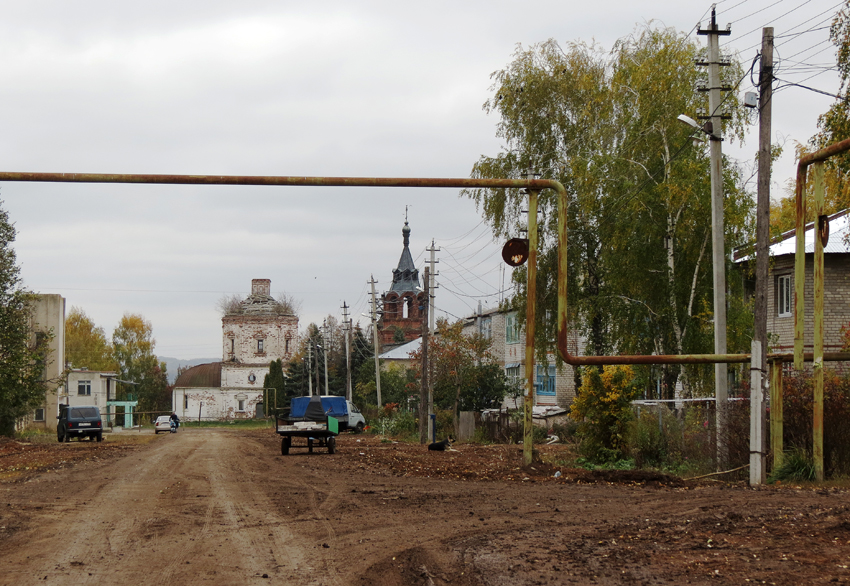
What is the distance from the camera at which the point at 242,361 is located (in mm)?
94188

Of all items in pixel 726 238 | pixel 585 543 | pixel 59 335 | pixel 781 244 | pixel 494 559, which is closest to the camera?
pixel 494 559

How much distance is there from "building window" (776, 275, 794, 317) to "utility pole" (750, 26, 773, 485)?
1746 cm

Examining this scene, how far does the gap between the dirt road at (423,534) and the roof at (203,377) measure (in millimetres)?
79551

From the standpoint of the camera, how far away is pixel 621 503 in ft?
40.3

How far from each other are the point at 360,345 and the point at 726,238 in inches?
2800

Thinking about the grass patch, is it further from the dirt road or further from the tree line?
the tree line

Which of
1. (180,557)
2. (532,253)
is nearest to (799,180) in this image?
(532,253)

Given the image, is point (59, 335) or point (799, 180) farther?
point (59, 335)

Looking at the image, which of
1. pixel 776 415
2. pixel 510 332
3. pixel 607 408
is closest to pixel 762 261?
pixel 776 415

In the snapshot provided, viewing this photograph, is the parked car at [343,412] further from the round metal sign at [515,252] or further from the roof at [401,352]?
the roof at [401,352]

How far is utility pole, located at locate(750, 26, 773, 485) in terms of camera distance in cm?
1452

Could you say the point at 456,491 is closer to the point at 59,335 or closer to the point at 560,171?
the point at 560,171

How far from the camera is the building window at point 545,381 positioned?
167ft

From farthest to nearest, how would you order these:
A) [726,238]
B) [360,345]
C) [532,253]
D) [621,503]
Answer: [360,345] → [726,238] → [532,253] → [621,503]
